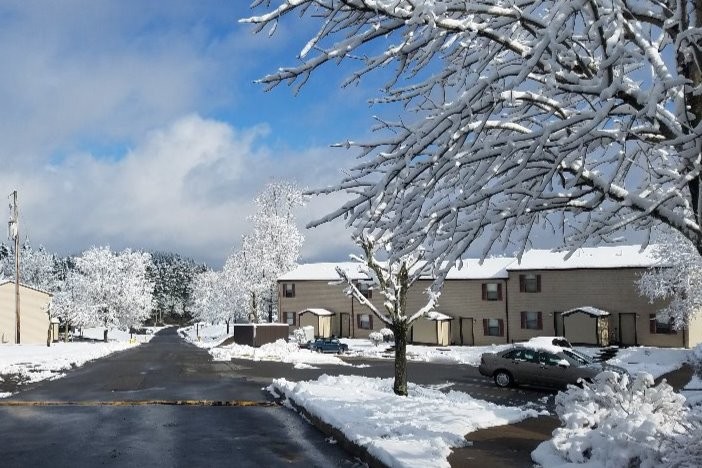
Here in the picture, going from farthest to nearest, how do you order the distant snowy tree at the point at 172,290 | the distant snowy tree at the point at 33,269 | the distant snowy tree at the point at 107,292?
the distant snowy tree at the point at 172,290 < the distant snowy tree at the point at 33,269 < the distant snowy tree at the point at 107,292

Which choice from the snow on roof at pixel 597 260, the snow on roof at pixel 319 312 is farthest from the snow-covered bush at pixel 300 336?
the snow on roof at pixel 597 260

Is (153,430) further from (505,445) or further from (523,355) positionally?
(523,355)

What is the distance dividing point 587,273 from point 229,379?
2994cm

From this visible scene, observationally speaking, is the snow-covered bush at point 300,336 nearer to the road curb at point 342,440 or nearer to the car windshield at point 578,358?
the car windshield at point 578,358

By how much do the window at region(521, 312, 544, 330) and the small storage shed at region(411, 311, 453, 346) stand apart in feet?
18.9

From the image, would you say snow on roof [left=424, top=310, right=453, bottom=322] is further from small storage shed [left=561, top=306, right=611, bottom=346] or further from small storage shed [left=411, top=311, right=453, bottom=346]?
small storage shed [left=561, top=306, right=611, bottom=346]

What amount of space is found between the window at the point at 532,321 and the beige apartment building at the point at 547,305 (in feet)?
0.23

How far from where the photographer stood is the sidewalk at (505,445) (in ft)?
27.1

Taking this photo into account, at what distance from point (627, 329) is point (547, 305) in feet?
18.1

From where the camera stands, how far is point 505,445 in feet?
30.9

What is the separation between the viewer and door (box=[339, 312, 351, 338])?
183ft

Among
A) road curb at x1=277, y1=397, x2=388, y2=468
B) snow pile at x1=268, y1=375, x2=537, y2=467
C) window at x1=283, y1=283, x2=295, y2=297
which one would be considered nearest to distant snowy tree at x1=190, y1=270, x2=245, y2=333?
window at x1=283, y1=283, x2=295, y2=297

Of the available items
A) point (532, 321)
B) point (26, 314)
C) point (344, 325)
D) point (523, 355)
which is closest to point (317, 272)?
point (344, 325)

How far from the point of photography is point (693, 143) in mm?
5016
